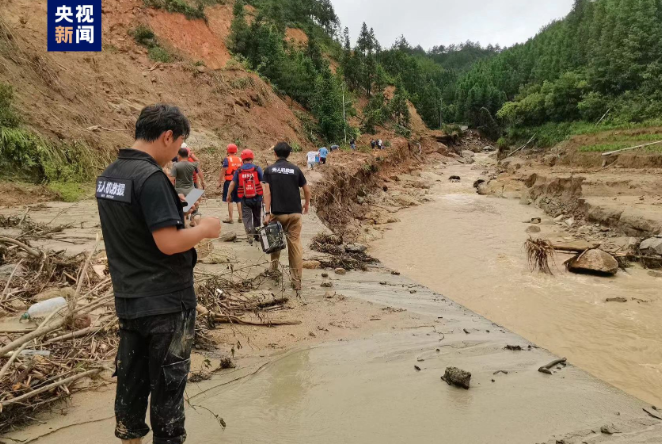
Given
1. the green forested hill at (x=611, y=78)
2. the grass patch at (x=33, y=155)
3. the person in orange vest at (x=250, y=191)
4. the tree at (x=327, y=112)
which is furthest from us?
the tree at (x=327, y=112)

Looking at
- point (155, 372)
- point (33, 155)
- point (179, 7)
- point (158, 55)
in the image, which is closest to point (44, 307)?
point (155, 372)

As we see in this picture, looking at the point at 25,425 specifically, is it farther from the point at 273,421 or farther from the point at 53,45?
the point at 53,45

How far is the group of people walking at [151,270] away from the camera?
1.93 metres

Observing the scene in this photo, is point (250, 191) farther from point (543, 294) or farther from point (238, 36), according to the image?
point (238, 36)

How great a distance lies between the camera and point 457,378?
3568 mm

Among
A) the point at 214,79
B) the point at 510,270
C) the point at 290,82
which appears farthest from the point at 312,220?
the point at 290,82

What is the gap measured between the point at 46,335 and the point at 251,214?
4.62m

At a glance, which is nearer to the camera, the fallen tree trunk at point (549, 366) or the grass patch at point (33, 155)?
the fallen tree trunk at point (549, 366)

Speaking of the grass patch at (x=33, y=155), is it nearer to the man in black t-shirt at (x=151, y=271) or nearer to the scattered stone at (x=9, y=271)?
the scattered stone at (x=9, y=271)

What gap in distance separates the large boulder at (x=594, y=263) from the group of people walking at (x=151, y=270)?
30.9 feet

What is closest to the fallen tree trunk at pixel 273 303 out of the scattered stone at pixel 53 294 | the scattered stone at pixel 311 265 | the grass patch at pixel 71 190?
the scattered stone at pixel 311 265

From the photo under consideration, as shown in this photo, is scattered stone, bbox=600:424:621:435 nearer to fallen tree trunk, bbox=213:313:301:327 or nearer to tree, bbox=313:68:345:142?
fallen tree trunk, bbox=213:313:301:327

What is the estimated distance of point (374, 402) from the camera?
3.31 metres

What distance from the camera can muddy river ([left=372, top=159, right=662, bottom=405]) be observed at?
214 inches
